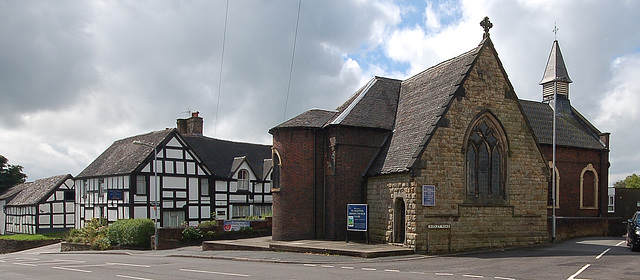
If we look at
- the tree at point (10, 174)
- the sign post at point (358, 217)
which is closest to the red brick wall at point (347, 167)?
the sign post at point (358, 217)

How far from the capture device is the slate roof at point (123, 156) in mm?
39750

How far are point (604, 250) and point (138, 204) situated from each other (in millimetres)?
29128

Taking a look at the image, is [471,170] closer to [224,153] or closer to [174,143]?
[174,143]

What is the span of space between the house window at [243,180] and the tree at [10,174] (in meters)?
41.5

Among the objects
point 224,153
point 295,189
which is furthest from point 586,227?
point 224,153

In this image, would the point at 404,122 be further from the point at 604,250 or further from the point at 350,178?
the point at 604,250

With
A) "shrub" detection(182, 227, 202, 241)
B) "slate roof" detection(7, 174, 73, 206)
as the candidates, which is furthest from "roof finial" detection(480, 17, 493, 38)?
"slate roof" detection(7, 174, 73, 206)

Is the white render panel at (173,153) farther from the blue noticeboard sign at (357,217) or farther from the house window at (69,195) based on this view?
the blue noticeboard sign at (357,217)

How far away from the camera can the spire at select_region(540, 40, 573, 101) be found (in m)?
38.0

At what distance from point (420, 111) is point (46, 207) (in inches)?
1548

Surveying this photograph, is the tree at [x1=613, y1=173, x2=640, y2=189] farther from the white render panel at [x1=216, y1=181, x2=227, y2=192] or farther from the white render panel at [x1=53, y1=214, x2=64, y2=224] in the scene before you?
the white render panel at [x1=53, y1=214, x2=64, y2=224]

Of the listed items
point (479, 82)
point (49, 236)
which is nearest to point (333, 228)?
point (479, 82)

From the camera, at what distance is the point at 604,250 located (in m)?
21.2

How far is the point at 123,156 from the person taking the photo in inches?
1667
